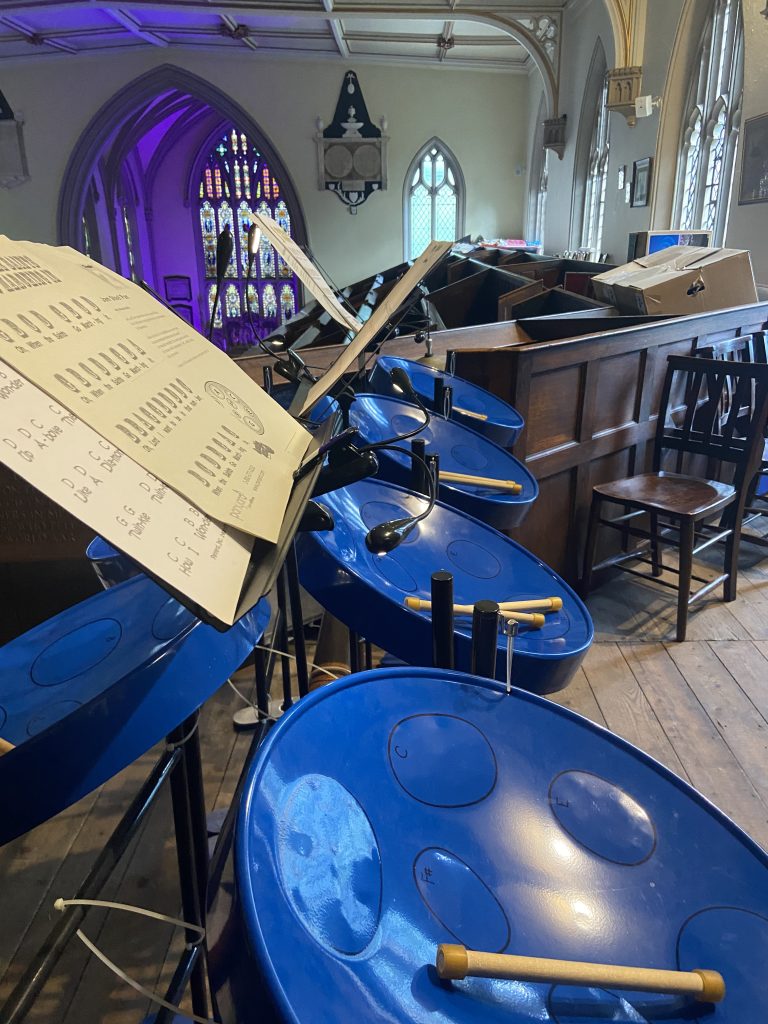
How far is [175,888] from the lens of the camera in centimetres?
164

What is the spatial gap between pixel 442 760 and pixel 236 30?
11.0 m

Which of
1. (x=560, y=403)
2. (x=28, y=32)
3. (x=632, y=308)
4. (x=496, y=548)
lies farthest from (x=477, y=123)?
(x=496, y=548)

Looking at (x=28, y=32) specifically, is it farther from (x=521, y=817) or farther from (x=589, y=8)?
(x=521, y=817)

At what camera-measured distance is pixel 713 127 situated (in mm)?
5863

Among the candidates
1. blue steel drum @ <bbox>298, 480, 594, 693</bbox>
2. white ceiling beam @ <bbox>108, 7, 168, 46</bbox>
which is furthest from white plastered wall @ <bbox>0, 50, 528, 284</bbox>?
blue steel drum @ <bbox>298, 480, 594, 693</bbox>

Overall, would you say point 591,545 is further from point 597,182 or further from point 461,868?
point 597,182

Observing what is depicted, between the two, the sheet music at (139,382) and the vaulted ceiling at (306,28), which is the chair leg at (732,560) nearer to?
the sheet music at (139,382)

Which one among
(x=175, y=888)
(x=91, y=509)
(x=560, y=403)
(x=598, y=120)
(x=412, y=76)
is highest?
(x=412, y=76)

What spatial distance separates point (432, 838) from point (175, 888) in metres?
1.24

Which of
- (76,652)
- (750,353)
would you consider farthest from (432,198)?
(76,652)

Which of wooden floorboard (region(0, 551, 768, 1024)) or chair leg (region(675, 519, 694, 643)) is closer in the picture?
wooden floorboard (region(0, 551, 768, 1024))

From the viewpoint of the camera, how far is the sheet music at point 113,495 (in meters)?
0.42

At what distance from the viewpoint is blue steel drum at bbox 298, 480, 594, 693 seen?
1.05 m

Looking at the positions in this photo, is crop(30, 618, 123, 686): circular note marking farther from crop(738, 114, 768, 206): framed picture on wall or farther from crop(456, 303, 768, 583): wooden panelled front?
crop(738, 114, 768, 206): framed picture on wall
